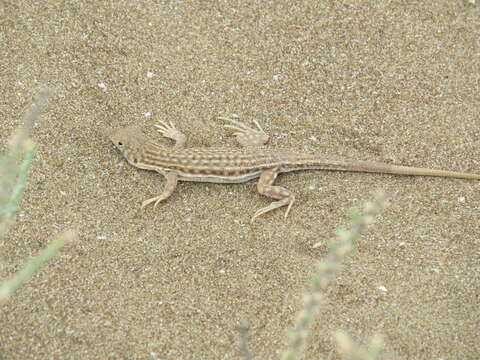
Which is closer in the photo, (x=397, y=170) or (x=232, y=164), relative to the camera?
(x=232, y=164)

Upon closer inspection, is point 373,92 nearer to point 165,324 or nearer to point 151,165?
point 151,165

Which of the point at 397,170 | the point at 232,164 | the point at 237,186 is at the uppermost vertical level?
the point at 232,164

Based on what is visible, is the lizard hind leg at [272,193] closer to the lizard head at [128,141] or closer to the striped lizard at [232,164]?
the striped lizard at [232,164]

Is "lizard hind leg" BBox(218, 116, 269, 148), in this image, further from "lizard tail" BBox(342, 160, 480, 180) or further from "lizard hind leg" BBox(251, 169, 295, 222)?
"lizard tail" BBox(342, 160, 480, 180)

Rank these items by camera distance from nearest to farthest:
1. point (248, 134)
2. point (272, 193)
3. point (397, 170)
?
point (272, 193) → point (397, 170) → point (248, 134)

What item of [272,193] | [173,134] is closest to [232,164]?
[272,193]

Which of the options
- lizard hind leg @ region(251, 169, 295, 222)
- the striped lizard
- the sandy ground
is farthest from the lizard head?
lizard hind leg @ region(251, 169, 295, 222)

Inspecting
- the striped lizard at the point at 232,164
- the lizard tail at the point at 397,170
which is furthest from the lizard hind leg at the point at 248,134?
the lizard tail at the point at 397,170

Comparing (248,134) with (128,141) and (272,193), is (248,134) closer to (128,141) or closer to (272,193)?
(272,193)
